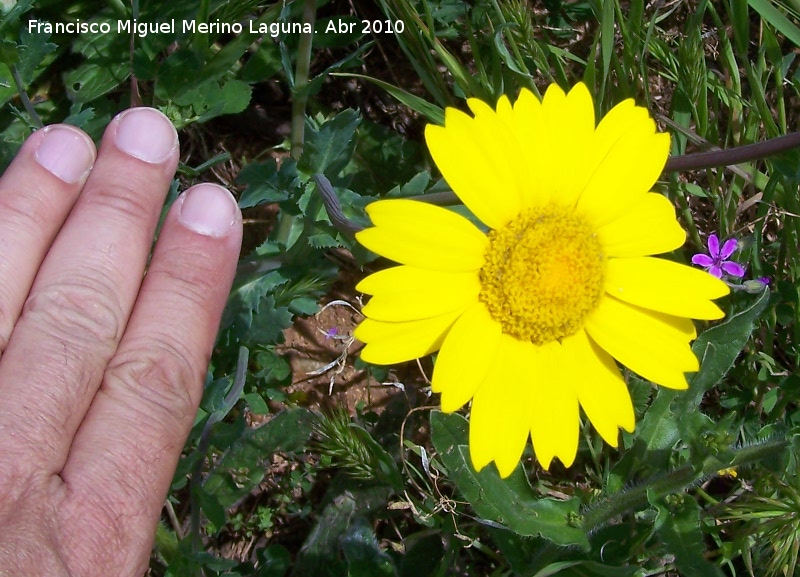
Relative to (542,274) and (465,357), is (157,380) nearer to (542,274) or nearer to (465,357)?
(465,357)

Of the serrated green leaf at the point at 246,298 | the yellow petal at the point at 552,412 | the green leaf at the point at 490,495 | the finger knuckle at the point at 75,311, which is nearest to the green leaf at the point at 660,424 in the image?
the green leaf at the point at 490,495

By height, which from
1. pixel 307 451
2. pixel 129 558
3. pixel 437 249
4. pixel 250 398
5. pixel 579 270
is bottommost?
pixel 307 451

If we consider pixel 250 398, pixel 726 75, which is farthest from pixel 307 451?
pixel 726 75

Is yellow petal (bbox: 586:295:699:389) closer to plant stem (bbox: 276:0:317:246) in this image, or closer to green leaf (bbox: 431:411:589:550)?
green leaf (bbox: 431:411:589:550)

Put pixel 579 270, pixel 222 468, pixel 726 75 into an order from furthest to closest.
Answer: pixel 726 75
pixel 222 468
pixel 579 270

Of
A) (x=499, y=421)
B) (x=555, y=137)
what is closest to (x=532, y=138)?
(x=555, y=137)

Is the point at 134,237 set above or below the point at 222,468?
above

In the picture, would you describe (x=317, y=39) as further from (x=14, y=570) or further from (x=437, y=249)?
(x=14, y=570)
